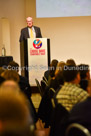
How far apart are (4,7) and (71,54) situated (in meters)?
2.94

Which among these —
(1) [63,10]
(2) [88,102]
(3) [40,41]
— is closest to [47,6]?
(1) [63,10]

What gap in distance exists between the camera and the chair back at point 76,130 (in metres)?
1.47

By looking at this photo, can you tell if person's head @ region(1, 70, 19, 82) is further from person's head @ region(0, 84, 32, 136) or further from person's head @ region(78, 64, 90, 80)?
person's head @ region(0, 84, 32, 136)

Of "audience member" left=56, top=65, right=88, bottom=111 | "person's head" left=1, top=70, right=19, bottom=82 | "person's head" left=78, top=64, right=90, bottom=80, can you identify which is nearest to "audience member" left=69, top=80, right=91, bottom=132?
"audience member" left=56, top=65, right=88, bottom=111

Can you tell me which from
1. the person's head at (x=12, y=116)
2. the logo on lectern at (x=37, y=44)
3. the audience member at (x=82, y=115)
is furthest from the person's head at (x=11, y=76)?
the logo on lectern at (x=37, y=44)

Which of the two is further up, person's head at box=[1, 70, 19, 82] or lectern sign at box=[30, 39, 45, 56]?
lectern sign at box=[30, 39, 45, 56]

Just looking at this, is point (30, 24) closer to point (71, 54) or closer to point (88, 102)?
point (71, 54)

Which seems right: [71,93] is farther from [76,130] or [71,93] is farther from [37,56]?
[37,56]

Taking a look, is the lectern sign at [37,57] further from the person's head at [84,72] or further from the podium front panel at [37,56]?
the person's head at [84,72]

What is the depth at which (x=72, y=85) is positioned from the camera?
99.5 inches

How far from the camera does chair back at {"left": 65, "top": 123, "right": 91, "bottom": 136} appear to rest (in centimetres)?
147

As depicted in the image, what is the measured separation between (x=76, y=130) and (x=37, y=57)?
407 cm

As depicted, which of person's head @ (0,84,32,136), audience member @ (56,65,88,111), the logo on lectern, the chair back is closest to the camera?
person's head @ (0,84,32,136)

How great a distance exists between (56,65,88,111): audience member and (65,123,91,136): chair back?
758 millimetres
